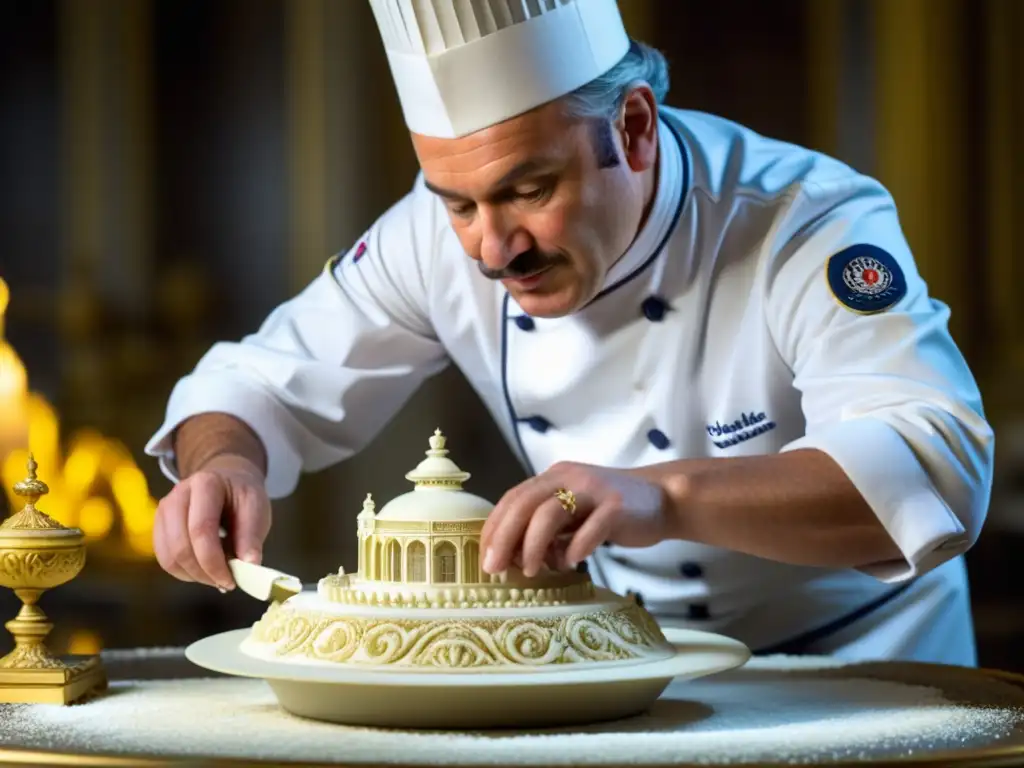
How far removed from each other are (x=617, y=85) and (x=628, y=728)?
0.86 m

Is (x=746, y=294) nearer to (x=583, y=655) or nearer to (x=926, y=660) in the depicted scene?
(x=926, y=660)

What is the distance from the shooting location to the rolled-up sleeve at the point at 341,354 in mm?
2260

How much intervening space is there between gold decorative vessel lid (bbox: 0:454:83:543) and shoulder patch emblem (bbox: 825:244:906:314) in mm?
895

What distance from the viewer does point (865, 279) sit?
75.5 inches

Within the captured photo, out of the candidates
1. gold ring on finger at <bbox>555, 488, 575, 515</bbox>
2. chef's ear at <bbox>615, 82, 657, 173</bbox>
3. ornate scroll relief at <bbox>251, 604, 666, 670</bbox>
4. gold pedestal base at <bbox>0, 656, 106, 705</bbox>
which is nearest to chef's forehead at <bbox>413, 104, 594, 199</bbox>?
chef's ear at <bbox>615, 82, 657, 173</bbox>

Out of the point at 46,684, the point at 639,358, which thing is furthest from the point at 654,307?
the point at 46,684

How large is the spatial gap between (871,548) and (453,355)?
0.83m

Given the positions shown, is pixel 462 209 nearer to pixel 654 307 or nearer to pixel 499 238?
pixel 499 238

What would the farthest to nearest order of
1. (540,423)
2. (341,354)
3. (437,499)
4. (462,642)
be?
(341,354), (540,423), (437,499), (462,642)

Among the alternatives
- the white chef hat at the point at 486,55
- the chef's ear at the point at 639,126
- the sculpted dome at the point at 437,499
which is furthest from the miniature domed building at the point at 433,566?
the chef's ear at the point at 639,126

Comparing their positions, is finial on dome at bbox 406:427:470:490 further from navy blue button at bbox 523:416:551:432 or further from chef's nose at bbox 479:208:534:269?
navy blue button at bbox 523:416:551:432

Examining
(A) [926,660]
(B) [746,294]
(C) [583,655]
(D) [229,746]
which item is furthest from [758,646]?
(D) [229,746]

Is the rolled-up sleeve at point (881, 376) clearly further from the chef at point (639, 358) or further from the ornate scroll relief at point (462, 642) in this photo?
the ornate scroll relief at point (462, 642)

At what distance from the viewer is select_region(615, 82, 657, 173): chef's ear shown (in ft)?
6.58
